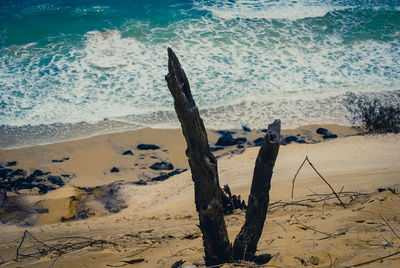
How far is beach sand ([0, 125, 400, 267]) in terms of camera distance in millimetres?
4414

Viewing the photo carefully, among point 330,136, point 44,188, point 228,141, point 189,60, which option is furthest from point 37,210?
point 189,60

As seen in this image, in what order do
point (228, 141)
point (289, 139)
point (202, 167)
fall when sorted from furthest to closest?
point (228, 141) → point (289, 139) → point (202, 167)

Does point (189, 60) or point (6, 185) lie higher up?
point (189, 60)

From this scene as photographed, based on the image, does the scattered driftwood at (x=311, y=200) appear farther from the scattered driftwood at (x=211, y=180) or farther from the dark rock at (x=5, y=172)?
the dark rock at (x=5, y=172)

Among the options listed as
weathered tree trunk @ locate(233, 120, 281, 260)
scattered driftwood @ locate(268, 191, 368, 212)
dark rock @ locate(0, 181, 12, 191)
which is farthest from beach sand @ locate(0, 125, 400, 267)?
dark rock @ locate(0, 181, 12, 191)

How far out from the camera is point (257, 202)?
4.00 m

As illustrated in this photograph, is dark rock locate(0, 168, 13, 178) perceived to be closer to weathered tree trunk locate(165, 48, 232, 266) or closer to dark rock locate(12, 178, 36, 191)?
dark rock locate(12, 178, 36, 191)

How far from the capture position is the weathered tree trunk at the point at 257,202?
385 cm

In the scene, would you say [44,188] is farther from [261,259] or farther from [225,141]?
[261,259]

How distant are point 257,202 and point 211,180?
705 mm

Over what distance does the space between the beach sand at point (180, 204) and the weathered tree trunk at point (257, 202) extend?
0.29 meters

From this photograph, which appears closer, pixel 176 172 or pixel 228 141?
pixel 176 172

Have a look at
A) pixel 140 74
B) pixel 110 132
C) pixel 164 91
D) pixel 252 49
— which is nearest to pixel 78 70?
pixel 140 74

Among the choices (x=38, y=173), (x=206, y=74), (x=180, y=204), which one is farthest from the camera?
(x=206, y=74)
